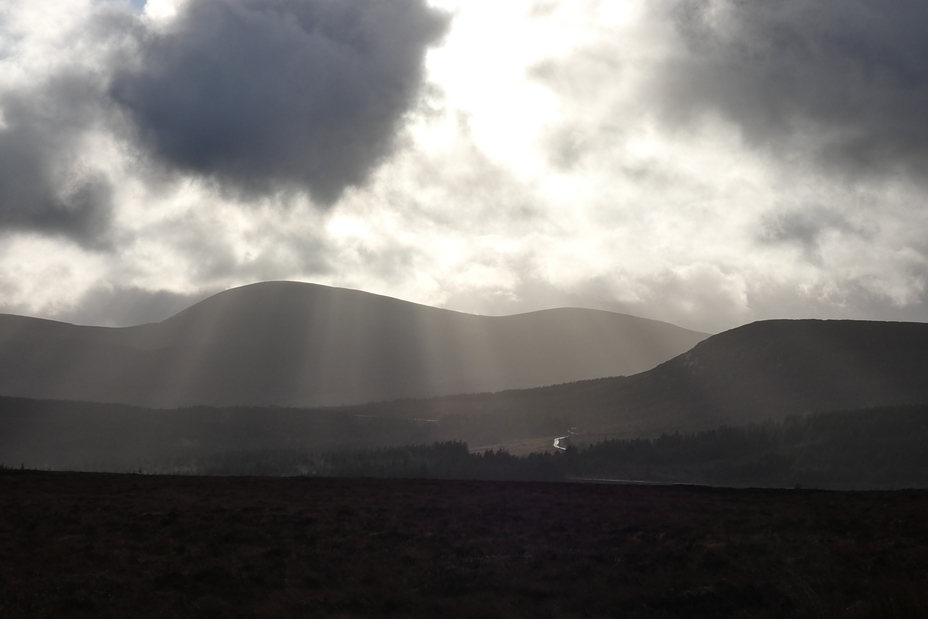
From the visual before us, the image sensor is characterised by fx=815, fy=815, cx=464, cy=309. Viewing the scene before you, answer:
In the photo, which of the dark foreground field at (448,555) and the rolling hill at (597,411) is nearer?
the dark foreground field at (448,555)

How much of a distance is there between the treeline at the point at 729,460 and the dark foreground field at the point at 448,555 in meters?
55.2

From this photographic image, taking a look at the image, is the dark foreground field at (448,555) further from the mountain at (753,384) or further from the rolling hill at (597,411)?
the mountain at (753,384)

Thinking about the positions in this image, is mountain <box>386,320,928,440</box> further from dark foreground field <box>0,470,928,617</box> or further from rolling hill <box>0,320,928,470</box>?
dark foreground field <box>0,470,928,617</box>

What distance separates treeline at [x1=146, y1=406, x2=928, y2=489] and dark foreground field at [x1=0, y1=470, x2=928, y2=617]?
55.2m

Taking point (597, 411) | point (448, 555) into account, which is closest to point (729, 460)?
point (597, 411)

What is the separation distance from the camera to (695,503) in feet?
125

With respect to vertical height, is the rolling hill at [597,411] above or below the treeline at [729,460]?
above

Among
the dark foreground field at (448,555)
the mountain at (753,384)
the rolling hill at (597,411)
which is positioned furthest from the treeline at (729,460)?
the dark foreground field at (448,555)

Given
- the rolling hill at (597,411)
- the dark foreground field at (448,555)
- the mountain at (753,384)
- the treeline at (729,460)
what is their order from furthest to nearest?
the mountain at (753,384) < the rolling hill at (597,411) < the treeline at (729,460) < the dark foreground field at (448,555)

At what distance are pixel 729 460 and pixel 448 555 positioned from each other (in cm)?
7964

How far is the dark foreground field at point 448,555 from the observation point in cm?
1952

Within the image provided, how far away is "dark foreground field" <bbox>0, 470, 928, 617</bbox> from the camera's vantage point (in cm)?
1952

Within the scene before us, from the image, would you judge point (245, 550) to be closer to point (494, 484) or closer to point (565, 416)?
point (494, 484)

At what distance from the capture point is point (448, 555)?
1014 inches
